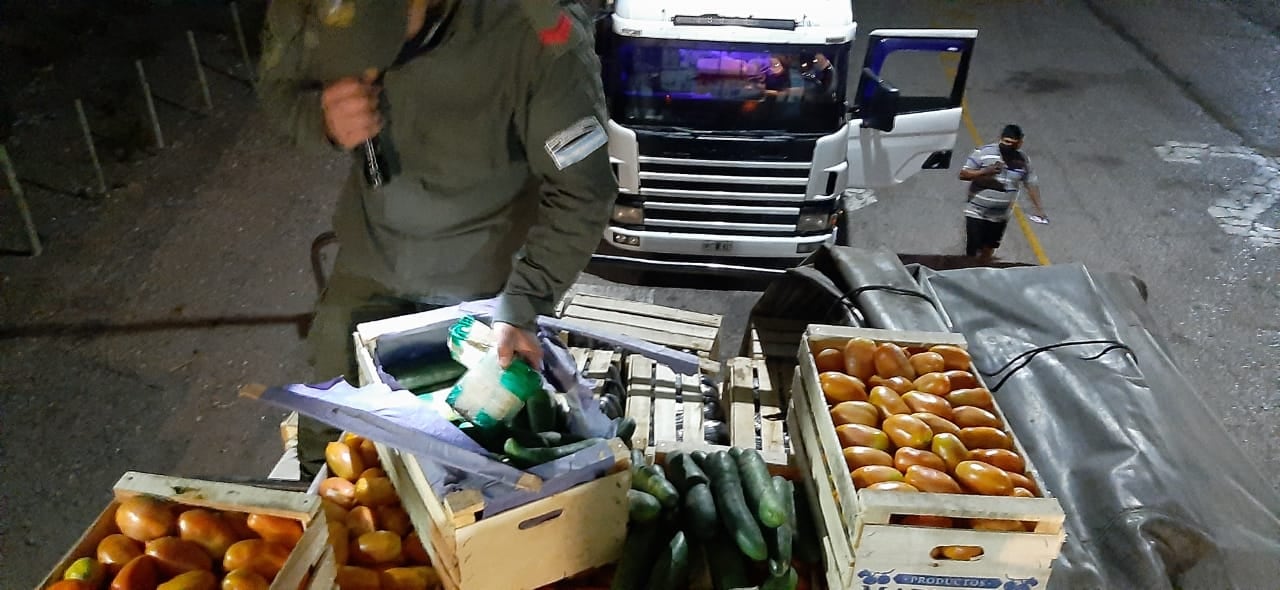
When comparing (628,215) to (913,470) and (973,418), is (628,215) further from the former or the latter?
(913,470)

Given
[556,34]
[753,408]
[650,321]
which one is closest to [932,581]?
[753,408]

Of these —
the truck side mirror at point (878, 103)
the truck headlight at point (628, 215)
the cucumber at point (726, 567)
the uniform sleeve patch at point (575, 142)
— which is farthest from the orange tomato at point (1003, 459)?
the truck headlight at point (628, 215)

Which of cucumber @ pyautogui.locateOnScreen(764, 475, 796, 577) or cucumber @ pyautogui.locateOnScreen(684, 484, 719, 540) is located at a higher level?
cucumber @ pyautogui.locateOnScreen(684, 484, 719, 540)

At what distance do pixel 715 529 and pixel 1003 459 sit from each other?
0.95 meters

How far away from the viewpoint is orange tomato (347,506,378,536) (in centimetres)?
255

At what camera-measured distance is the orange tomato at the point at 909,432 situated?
269 centimetres

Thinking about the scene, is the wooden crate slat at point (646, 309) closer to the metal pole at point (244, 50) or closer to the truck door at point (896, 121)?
the truck door at point (896, 121)

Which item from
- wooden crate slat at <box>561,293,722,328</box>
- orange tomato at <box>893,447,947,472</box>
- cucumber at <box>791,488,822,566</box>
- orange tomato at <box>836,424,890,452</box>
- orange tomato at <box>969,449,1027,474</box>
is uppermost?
orange tomato at <box>836,424,890,452</box>

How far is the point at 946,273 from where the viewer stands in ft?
14.8

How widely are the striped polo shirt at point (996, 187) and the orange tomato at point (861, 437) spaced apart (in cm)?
422

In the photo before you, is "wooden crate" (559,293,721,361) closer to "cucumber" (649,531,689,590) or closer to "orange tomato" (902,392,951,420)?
"orange tomato" (902,392,951,420)

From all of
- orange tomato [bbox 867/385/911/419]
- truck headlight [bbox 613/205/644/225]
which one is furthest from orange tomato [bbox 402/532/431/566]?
truck headlight [bbox 613/205/644/225]

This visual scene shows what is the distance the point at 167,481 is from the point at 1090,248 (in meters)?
7.45

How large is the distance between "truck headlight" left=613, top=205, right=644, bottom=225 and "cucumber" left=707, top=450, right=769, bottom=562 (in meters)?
3.49
